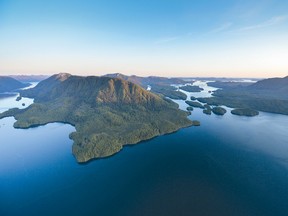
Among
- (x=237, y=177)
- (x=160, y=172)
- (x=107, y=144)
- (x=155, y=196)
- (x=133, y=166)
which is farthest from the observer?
(x=107, y=144)

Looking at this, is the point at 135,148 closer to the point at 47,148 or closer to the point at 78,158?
the point at 78,158

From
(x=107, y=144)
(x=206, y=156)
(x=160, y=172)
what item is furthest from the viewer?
(x=107, y=144)

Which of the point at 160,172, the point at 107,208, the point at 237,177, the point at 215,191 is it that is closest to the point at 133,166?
the point at 160,172

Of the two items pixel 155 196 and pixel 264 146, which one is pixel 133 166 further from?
pixel 264 146

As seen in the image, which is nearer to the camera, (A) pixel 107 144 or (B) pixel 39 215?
(B) pixel 39 215

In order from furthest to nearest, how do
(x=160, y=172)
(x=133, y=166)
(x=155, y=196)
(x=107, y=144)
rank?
1. (x=107, y=144)
2. (x=133, y=166)
3. (x=160, y=172)
4. (x=155, y=196)

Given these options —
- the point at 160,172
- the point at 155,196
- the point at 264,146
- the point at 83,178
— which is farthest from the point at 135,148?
the point at 264,146
